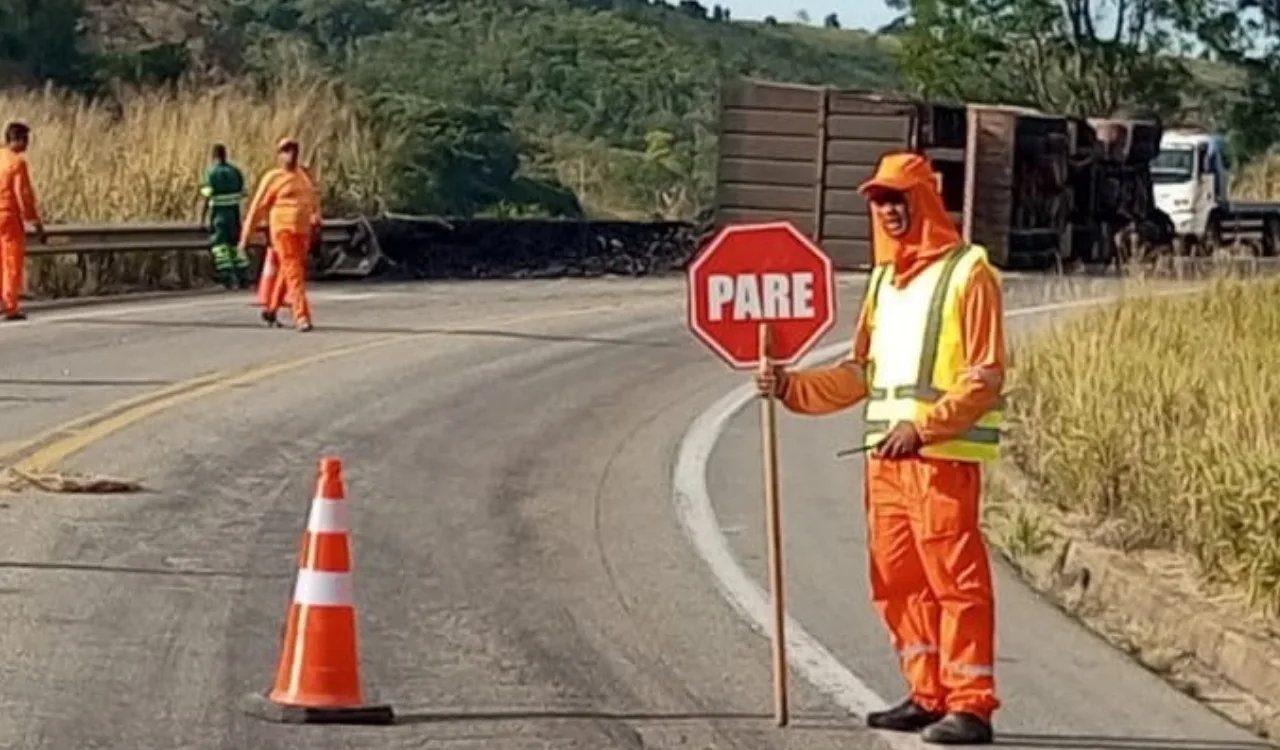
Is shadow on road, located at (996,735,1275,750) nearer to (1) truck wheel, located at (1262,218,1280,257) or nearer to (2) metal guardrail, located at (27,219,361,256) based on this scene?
(2) metal guardrail, located at (27,219,361,256)

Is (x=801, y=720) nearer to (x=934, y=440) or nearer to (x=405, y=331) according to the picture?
A: (x=934, y=440)

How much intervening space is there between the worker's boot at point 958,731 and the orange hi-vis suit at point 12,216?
16351 mm

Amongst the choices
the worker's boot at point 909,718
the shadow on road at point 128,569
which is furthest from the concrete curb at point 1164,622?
the shadow on road at point 128,569

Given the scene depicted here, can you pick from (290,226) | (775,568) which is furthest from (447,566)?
(290,226)

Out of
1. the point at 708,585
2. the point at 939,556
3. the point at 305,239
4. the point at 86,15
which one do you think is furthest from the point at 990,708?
the point at 86,15

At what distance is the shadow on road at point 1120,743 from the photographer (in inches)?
336

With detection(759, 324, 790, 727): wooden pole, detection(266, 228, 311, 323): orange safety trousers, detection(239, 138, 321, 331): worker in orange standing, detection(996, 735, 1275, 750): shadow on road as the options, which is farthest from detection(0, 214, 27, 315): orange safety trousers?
detection(996, 735, 1275, 750): shadow on road

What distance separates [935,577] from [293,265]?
1513cm

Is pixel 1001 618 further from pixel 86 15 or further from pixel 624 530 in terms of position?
pixel 86 15

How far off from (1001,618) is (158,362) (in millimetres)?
10432

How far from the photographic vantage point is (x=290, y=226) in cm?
2323

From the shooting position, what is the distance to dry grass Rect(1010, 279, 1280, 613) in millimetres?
10641

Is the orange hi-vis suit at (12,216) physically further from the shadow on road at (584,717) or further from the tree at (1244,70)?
the tree at (1244,70)

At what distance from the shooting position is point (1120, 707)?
9148mm
